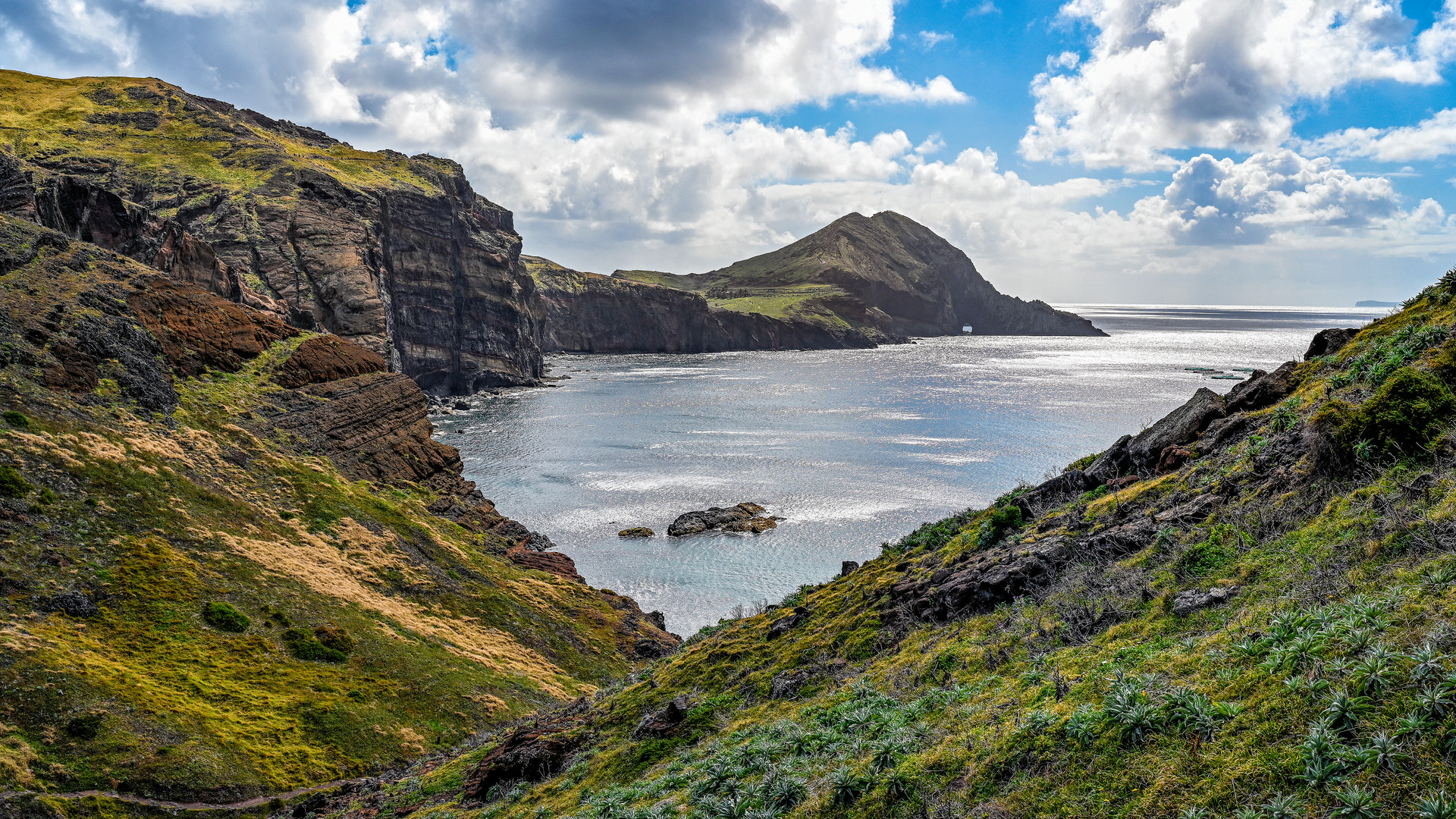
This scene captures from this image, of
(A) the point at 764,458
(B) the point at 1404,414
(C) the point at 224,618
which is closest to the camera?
(B) the point at 1404,414

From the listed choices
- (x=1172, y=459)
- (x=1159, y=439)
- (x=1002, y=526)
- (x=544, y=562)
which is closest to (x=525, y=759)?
(x=1002, y=526)

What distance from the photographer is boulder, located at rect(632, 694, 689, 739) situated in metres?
18.4

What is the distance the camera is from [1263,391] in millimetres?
21484

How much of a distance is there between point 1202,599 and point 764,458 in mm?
79986

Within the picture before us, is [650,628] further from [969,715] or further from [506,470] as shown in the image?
[506,470]

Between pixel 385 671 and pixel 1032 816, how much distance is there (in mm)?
29556

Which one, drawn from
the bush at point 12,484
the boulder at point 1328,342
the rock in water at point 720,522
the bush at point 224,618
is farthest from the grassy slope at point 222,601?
the boulder at point 1328,342

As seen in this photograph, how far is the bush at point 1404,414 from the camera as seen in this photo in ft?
41.1

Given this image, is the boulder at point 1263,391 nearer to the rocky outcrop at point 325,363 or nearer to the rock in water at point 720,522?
the rock in water at point 720,522

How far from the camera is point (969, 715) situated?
1126cm

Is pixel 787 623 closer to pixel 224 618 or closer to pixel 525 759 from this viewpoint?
pixel 525 759

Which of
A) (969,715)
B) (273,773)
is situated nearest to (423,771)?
(273,773)

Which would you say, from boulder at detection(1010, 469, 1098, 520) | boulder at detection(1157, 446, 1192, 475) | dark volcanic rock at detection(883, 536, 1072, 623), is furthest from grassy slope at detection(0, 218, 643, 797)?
boulder at detection(1157, 446, 1192, 475)

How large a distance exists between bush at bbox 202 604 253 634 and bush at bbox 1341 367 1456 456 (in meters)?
36.1
